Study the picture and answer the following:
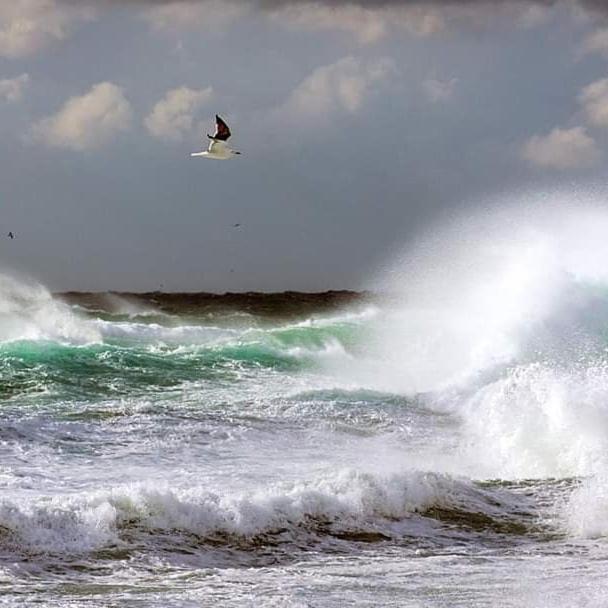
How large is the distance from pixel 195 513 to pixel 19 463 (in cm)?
318

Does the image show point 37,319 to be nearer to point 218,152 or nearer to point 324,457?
point 218,152

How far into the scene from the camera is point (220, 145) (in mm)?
17391

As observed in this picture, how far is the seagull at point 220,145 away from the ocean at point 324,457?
3595 millimetres

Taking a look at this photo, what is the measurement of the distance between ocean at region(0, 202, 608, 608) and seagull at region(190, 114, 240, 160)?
142 inches

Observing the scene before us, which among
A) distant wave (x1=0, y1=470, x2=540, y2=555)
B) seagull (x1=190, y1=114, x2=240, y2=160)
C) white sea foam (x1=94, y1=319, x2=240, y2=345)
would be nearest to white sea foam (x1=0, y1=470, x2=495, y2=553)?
distant wave (x1=0, y1=470, x2=540, y2=555)

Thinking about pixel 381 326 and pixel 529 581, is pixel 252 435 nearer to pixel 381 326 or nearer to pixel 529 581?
pixel 529 581

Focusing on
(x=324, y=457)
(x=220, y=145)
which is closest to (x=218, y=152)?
(x=220, y=145)

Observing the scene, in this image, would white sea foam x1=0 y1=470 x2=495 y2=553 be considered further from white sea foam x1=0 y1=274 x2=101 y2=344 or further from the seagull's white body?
white sea foam x1=0 y1=274 x2=101 y2=344

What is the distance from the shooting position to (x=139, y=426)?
15.4 m

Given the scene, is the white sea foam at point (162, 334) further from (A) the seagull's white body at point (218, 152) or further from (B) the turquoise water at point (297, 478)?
(A) the seagull's white body at point (218, 152)

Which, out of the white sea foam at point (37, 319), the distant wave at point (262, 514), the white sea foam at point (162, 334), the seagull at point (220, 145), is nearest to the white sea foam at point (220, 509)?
the distant wave at point (262, 514)

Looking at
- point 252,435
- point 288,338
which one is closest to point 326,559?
point 252,435

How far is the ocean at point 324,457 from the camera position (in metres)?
8.87

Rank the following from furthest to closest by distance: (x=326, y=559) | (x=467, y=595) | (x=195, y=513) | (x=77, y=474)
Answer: (x=77, y=474) < (x=195, y=513) < (x=326, y=559) < (x=467, y=595)
